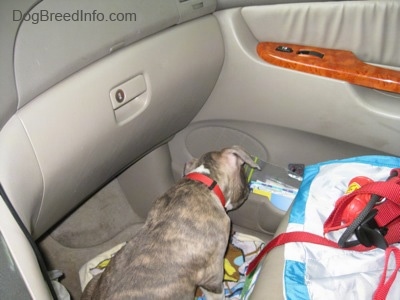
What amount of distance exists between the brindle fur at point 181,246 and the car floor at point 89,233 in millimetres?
461

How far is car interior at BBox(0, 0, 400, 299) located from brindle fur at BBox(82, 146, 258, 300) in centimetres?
27

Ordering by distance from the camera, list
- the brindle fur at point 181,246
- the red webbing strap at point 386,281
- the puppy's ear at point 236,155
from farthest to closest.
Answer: the puppy's ear at point 236,155
the brindle fur at point 181,246
the red webbing strap at point 386,281

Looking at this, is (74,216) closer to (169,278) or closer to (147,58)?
(169,278)

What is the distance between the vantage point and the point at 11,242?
36.3 inches

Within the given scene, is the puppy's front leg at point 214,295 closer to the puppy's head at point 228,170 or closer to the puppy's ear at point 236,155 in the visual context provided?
the puppy's head at point 228,170

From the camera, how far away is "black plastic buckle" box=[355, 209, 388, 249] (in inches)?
48.3

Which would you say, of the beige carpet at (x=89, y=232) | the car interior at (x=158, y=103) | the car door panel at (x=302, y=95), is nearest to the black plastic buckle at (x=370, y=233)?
the car interior at (x=158, y=103)

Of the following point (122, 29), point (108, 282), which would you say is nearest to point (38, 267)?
point (108, 282)

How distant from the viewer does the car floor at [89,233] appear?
2.23 metres

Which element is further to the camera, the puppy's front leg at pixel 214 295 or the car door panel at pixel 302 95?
the puppy's front leg at pixel 214 295

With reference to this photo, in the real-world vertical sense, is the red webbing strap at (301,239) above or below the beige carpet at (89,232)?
above

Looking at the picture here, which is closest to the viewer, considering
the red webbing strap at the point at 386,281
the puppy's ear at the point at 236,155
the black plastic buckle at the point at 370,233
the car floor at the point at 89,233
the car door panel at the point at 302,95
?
the red webbing strap at the point at 386,281

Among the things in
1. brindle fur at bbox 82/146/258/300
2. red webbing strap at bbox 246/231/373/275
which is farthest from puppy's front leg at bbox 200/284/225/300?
red webbing strap at bbox 246/231/373/275

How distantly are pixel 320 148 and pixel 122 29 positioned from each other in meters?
1.10
